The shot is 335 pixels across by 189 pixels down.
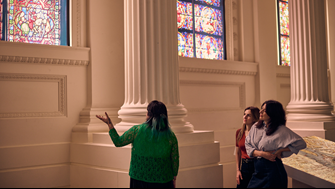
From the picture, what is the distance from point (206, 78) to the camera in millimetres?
7156

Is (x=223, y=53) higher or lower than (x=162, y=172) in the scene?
higher

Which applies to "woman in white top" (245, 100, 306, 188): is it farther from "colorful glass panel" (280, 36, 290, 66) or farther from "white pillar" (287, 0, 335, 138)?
"colorful glass panel" (280, 36, 290, 66)

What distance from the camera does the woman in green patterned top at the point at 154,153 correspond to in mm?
2975

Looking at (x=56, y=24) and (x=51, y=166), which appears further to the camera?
(x=56, y=24)

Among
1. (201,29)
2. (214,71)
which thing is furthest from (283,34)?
(214,71)

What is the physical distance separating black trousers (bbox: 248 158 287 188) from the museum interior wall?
1228 millimetres

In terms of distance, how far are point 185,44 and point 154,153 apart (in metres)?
4.59

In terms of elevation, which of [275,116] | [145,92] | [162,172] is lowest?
[162,172]

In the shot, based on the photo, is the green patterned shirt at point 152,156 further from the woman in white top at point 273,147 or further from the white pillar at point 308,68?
the white pillar at point 308,68

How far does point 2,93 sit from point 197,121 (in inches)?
151

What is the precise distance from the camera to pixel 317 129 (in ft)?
21.8

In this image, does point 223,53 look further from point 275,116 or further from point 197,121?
point 275,116

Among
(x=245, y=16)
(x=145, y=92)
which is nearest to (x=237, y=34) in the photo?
(x=245, y=16)

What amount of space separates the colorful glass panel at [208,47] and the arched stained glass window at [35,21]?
306 cm
